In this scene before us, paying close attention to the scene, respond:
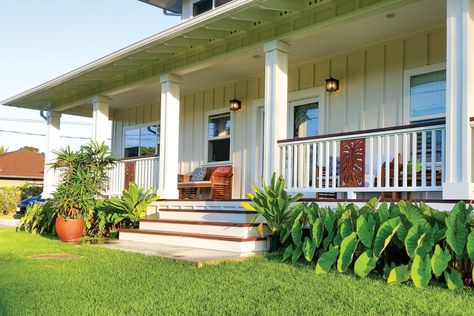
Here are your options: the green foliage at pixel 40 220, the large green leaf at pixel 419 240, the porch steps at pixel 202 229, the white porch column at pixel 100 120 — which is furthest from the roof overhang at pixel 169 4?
the large green leaf at pixel 419 240

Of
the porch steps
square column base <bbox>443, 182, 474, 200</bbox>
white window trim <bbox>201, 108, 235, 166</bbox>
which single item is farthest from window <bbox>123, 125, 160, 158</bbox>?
square column base <bbox>443, 182, 474, 200</bbox>

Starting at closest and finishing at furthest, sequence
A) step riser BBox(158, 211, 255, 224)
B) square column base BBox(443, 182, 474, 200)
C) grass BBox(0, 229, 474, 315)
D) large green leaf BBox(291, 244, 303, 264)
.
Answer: grass BBox(0, 229, 474, 315) → square column base BBox(443, 182, 474, 200) → large green leaf BBox(291, 244, 303, 264) → step riser BBox(158, 211, 255, 224)

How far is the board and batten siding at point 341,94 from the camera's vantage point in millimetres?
7336

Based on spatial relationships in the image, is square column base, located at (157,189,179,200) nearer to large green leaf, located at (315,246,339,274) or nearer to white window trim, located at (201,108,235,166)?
white window trim, located at (201,108,235,166)

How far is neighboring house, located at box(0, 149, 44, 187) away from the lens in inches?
1189

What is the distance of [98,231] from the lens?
9.02 metres

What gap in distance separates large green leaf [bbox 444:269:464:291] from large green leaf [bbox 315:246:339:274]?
107 cm

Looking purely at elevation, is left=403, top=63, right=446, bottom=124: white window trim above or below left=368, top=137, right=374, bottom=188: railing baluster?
above

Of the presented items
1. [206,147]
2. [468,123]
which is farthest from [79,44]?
[468,123]

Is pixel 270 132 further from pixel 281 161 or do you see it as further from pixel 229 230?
pixel 229 230

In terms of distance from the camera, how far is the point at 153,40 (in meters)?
8.18

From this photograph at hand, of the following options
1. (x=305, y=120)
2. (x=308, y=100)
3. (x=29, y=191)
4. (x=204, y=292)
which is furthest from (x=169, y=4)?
(x=29, y=191)

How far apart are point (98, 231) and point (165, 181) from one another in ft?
5.16

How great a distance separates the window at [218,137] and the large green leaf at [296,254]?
203 inches
